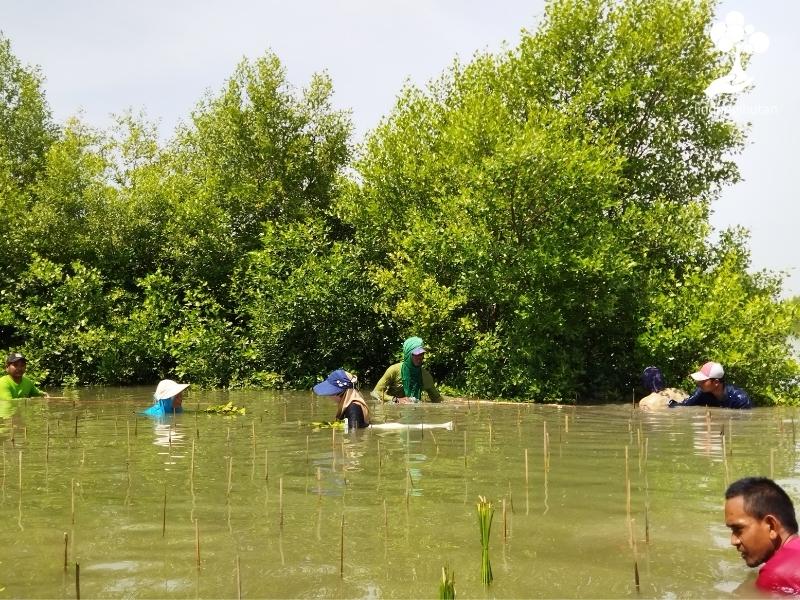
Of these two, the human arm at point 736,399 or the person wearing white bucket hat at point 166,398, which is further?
the human arm at point 736,399

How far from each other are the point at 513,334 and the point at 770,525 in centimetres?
1496

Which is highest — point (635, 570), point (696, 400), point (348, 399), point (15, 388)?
point (15, 388)

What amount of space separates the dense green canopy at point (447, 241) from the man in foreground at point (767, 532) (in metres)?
14.0

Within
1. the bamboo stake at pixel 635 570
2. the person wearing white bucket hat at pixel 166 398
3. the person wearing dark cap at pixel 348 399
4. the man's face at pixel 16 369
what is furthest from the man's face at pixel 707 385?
the man's face at pixel 16 369

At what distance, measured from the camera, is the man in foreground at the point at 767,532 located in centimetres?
498

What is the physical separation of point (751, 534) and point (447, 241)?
15614 mm

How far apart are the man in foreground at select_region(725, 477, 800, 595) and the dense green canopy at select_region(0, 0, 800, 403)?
13956mm

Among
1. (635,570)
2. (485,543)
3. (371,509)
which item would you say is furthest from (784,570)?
(371,509)

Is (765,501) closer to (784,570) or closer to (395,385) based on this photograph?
(784,570)

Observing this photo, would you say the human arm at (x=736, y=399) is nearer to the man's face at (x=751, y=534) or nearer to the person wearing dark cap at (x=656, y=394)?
the person wearing dark cap at (x=656, y=394)

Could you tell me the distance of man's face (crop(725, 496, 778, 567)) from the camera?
16.9 feet

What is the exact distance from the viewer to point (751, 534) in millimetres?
5215

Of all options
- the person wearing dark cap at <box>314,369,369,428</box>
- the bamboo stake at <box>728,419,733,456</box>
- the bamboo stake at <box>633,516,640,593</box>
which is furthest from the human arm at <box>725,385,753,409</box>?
the bamboo stake at <box>633,516,640,593</box>

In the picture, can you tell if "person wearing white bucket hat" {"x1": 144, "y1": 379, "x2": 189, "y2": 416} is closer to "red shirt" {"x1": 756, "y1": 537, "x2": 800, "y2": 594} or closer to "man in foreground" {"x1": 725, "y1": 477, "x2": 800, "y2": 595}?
"man in foreground" {"x1": 725, "y1": 477, "x2": 800, "y2": 595}
